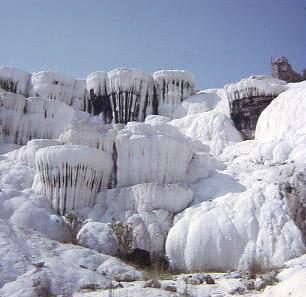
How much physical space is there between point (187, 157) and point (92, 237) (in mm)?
5023

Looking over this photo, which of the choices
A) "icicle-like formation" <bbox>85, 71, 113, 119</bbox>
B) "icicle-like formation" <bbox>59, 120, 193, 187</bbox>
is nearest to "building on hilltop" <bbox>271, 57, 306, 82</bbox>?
"icicle-like formation" <bbox>85, 71, 113, 119</bbox>

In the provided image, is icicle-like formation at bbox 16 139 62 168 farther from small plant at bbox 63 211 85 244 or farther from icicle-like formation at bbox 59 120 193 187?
small plant at bbox 63 211 85 244

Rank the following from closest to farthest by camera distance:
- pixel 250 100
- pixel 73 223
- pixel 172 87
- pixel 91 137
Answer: pixel 73 223
pixel 91 137
pixel 250 100
pixel 172 87

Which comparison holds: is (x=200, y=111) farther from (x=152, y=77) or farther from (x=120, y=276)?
(x=120, y=276)

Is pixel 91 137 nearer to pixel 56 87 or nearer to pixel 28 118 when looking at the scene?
pixel 28 118

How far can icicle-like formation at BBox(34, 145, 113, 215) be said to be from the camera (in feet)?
52.7

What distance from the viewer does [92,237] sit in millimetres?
13984

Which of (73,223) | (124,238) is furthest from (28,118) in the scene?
(124,238)

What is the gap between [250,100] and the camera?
2431 cm

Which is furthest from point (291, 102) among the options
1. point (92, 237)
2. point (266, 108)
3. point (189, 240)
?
point (92, 237)

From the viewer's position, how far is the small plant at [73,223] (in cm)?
1448

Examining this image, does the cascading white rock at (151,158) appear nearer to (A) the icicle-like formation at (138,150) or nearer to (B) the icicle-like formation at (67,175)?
(A) the icicle-like formation at (138,150)

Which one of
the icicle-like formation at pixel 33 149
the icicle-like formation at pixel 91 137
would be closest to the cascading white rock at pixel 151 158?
the icicle-like formation at pixel 91 137

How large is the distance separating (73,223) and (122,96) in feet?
45.0
